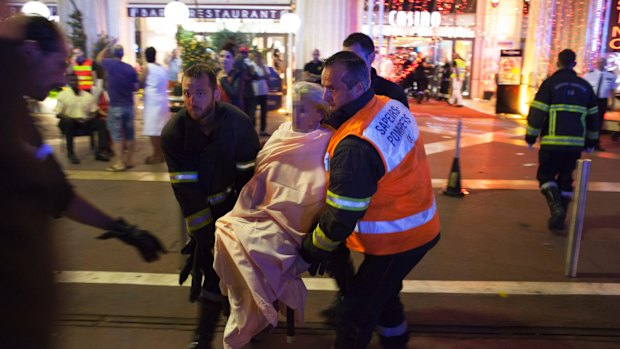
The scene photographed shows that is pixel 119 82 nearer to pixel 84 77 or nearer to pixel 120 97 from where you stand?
pixel 120 97

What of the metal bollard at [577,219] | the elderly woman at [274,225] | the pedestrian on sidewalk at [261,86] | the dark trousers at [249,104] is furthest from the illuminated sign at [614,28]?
the elderly woman at [274,225]

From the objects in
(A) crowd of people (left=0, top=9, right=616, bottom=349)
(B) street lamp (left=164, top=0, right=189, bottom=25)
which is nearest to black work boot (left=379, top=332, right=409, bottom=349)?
(A) crowd of people (left=0, top=9, right=616, bottom=349)

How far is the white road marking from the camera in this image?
4625 millimetres

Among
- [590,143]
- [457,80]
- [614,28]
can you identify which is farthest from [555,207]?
[457,80]

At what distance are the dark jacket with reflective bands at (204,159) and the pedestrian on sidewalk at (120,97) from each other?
5.81 metres

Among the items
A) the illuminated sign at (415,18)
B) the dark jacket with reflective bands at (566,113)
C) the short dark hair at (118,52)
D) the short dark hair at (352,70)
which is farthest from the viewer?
the illuminated sign at (415,18)

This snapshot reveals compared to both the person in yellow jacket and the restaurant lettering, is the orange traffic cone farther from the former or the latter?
the restaurant lettering

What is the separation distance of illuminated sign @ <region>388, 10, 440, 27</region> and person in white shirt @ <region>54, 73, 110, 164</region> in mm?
17702

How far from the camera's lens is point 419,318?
4.14 meters

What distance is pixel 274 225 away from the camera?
298cm

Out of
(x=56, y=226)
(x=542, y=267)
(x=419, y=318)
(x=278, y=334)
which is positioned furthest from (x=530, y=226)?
(x=56, y=226)

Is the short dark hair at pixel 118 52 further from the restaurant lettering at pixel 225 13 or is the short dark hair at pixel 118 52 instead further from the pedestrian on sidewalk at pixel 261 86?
the restaurant lettering at pixel 225 13

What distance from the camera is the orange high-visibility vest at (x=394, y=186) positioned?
271cm

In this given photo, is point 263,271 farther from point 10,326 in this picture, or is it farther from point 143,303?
point 143,303
